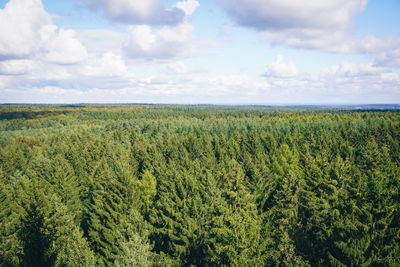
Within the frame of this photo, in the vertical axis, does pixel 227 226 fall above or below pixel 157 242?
above

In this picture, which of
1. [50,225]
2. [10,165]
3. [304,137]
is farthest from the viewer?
[304,137]

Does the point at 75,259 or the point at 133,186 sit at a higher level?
the point at 133,186

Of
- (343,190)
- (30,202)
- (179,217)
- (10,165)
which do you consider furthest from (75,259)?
(10,165)

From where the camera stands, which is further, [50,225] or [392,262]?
[50,225]

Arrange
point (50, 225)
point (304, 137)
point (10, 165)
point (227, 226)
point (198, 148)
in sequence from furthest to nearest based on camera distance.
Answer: point (304, 137), point (198, 148), point (10, 165), point (50, 225), point (227, 226)

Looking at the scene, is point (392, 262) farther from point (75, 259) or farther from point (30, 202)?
point (30, 202)

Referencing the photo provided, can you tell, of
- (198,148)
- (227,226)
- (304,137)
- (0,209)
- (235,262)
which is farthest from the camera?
(304,137)

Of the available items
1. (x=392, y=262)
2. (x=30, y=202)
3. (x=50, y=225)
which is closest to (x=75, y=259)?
(x=50, y=225)

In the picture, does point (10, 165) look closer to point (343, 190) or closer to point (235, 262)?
point (235, 262)

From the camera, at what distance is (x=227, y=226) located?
20.1 metres

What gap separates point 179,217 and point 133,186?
7917 millimetres

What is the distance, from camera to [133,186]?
2927 cm

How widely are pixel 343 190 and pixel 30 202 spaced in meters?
33.5

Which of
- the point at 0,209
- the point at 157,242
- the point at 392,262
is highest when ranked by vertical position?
the point at 392,262
